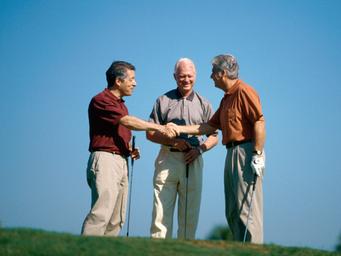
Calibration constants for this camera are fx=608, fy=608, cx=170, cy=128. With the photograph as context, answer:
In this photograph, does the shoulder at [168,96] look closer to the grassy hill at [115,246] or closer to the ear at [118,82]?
the ear at [118,82]

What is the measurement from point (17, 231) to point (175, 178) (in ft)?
9.00

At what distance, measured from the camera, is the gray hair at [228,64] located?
25.6ft

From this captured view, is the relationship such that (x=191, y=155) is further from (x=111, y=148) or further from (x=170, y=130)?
(x=111, y=148)

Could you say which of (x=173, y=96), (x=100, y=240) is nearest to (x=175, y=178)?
(x=173, y=96)

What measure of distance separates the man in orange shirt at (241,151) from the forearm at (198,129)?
71 centimetres

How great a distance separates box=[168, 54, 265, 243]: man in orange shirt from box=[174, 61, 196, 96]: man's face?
1.05 meters

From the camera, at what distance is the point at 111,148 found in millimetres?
7875

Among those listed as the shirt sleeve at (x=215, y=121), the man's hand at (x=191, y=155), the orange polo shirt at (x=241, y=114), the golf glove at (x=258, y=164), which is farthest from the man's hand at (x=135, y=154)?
the golf glove at (x=258, y=164)

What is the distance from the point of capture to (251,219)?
7238mm

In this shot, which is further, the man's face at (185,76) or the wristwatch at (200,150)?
the man's face at (185,76)

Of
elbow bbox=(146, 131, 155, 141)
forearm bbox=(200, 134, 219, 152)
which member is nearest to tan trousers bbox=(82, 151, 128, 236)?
elbow bbox=(146, 131, 155, 141)

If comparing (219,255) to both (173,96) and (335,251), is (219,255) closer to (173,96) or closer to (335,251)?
(335,251)

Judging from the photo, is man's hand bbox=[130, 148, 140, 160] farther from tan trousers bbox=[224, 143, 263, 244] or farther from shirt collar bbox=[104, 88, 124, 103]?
tan trousers bbox=[224, 143, 263, 244]

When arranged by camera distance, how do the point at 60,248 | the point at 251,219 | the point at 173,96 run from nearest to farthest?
1. the point at 60,248
2. the point at 251,219
3. the point at 173,96
